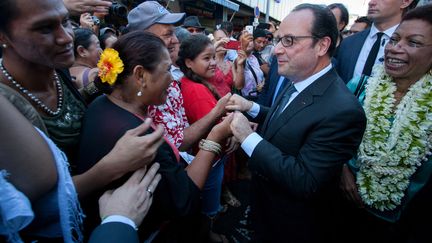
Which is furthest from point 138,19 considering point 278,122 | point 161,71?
point 278,122

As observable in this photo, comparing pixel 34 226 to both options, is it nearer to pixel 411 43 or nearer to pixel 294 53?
pixel 294 53

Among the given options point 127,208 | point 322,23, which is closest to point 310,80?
point 322,23

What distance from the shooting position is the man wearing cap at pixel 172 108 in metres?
2.13

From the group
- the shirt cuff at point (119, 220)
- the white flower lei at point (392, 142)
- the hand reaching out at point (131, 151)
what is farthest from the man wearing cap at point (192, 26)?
the shirt cuff at point (119, 220)

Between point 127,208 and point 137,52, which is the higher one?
point 137,52

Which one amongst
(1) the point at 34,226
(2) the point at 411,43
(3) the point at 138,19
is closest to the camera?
(1) the point at 34,226

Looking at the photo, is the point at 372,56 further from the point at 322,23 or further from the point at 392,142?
the point at 322,23

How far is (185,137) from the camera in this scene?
2.33 metres

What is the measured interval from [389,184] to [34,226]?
233 centimetres

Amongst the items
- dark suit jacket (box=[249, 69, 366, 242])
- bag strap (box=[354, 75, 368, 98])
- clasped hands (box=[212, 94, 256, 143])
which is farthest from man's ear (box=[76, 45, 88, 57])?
bag strap (box=[354, 75, 368, 98])

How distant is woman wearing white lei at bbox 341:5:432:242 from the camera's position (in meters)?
1.89

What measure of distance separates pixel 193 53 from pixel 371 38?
2.04 meters

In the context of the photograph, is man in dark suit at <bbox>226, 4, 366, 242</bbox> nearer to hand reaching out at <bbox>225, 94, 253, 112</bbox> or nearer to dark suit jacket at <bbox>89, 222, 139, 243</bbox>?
hand reaching out at <bbox>225, 94, 253, 112</bbox>

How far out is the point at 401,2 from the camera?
106 inches
